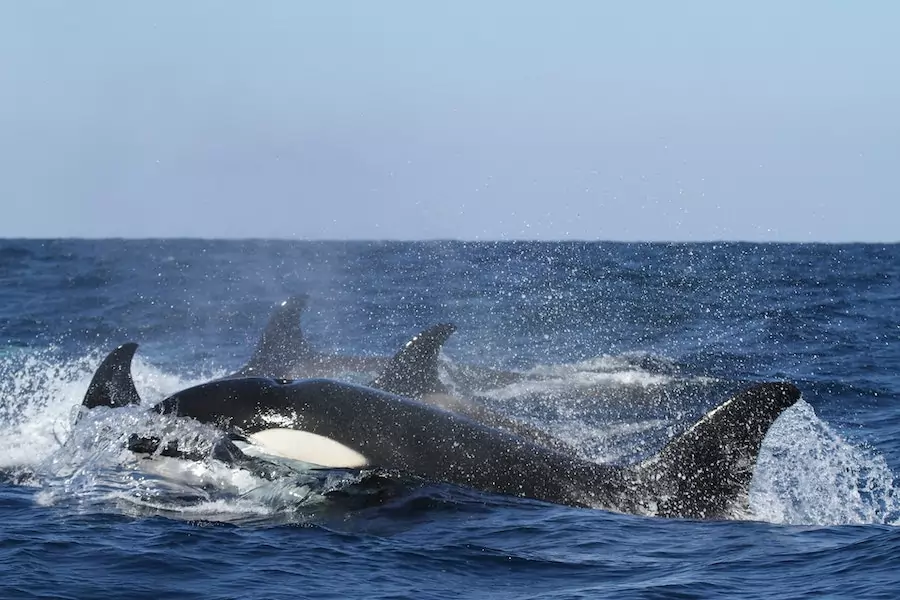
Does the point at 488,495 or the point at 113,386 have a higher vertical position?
the point at 113,386

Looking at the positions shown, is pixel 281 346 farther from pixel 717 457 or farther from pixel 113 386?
pixel 717 457

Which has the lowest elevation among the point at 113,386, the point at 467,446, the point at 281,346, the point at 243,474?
the point at 243,474

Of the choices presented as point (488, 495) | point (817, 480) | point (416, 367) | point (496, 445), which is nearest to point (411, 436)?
point (496, 445)

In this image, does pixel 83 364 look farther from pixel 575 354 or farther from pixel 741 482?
pixel 741 482

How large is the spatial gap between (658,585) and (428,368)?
20.8ft

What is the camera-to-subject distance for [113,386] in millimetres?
11555

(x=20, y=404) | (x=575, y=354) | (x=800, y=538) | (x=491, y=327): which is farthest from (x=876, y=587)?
(x=491, y=327)

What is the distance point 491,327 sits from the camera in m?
25.1

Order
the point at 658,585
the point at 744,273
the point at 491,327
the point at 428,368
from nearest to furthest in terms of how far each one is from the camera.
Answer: the point at 658,585, the point at 428,368, the point at 491,327, the point at 744,273

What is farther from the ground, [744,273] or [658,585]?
[744,273]

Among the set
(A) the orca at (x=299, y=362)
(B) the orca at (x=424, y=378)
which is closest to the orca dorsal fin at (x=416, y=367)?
(B) the orca at (x=424, y=378)

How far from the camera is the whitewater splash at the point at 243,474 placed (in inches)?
351

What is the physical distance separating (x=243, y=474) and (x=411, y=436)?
1.31 m

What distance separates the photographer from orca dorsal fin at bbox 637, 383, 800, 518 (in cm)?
848
